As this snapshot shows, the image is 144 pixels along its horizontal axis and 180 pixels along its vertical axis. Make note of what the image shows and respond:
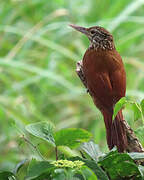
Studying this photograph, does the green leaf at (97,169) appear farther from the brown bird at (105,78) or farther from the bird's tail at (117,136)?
the brown bird at (105,78)

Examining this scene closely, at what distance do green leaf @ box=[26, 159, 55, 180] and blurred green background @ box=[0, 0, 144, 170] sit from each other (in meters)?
2.52

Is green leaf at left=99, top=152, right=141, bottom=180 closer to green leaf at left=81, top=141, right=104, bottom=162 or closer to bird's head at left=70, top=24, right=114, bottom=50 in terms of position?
green leaf at left=81, top=141, right=104, bottom=162

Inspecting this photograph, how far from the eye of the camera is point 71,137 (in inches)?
46.0

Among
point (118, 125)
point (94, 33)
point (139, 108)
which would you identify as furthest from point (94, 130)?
point (139, 108)

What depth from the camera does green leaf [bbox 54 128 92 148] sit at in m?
1.15

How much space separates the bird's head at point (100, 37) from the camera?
9.46 ft

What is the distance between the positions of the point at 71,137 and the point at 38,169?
0.23 m

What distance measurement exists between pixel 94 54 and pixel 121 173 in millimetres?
1673

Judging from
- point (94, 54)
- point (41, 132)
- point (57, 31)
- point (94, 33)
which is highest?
point (57, 31)

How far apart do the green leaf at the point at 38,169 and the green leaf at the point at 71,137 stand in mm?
181

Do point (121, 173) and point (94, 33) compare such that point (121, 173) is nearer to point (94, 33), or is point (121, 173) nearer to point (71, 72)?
point (94, 33)

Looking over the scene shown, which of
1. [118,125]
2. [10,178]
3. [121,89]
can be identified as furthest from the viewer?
[121,89]

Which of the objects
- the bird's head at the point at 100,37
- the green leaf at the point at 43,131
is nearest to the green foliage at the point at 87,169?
the green leaf at the point at 43,131

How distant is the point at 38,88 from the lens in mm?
4270
